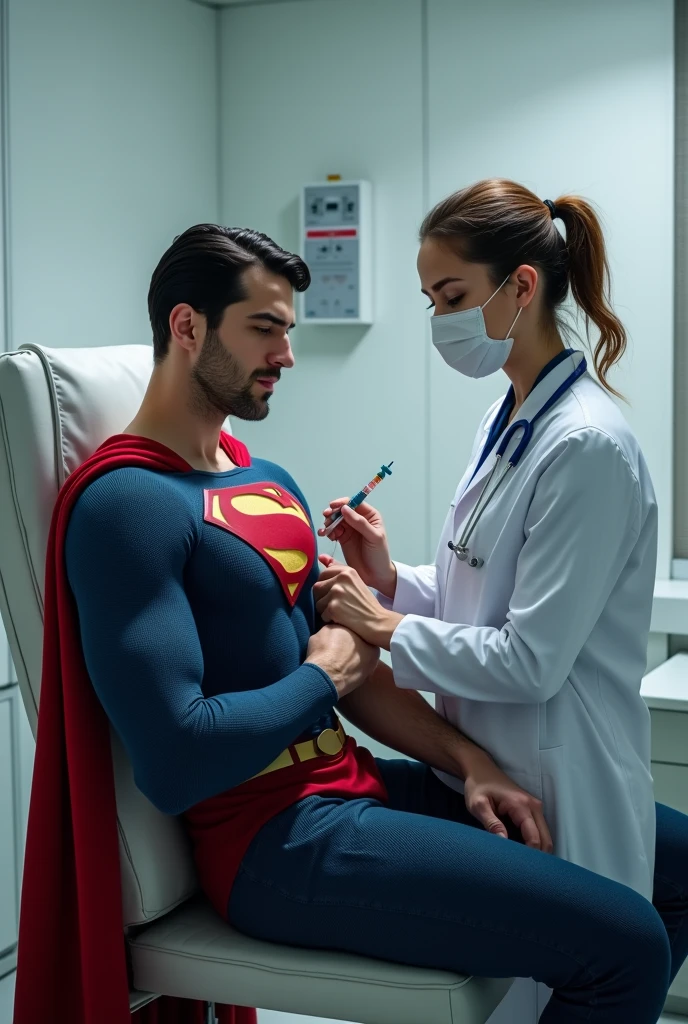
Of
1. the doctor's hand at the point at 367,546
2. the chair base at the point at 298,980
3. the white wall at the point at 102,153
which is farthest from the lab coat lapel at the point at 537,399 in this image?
the white wall at the point at 102,153

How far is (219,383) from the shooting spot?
5.14 feet

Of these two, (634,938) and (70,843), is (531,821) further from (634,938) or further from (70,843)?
(70,843)

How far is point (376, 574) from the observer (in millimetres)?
1926

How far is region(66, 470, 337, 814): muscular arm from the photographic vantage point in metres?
1.29

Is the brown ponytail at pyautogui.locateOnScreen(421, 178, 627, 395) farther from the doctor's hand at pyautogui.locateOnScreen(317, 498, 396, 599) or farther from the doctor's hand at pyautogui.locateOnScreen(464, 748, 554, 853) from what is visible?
the doctor's hand at pyautogui.locateOnScreen(464, 748, 554, 853)

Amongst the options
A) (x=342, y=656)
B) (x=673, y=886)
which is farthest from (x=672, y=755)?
(x=342, y=656)

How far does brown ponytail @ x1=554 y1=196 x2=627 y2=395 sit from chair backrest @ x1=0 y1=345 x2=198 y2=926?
822mm

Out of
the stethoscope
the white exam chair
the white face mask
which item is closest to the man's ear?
the white exam chair

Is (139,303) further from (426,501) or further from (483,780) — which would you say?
(483,780)

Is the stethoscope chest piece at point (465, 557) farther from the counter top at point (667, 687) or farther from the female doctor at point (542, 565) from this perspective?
the counter top at point (667, 687)

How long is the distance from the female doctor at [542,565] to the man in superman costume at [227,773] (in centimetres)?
9

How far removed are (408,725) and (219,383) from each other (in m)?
0.62

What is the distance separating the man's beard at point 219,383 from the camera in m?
1.55

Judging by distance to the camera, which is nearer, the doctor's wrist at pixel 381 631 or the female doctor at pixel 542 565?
the female doctor at pixel 542 565
